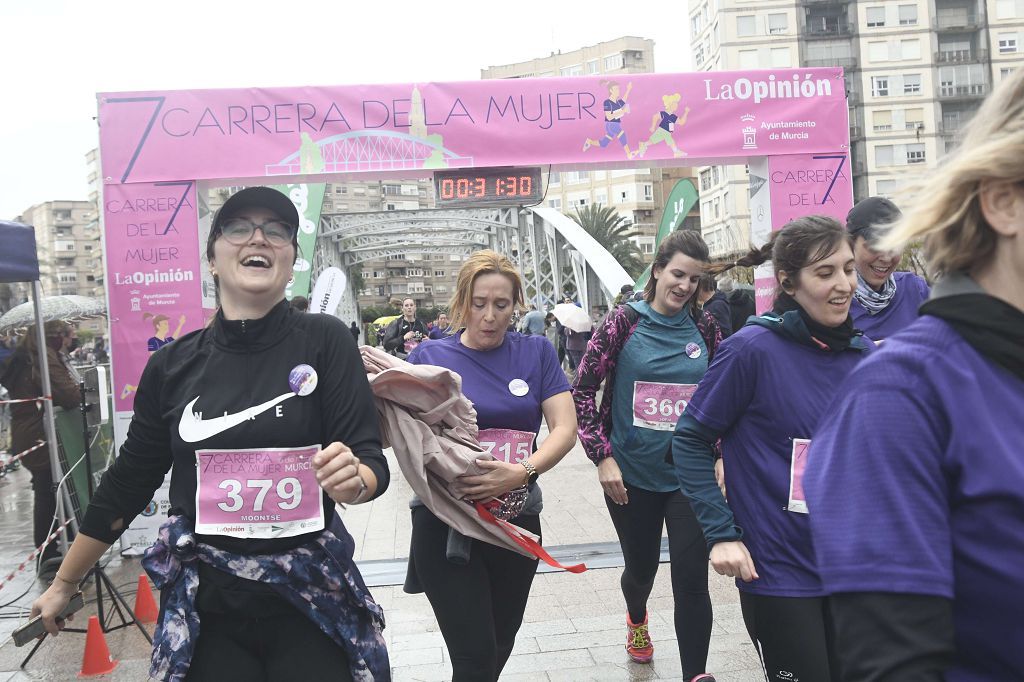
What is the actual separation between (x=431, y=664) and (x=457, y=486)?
1.92 metres

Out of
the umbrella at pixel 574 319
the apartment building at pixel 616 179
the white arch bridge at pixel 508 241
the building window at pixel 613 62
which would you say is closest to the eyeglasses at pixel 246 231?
the umbrella at pixel 574 319

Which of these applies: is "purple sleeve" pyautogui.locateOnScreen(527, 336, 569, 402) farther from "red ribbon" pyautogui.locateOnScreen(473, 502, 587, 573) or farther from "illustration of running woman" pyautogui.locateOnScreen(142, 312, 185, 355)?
"illustration of running woman" pyautogui.locateOnScreen(142, 312, 185, 355)

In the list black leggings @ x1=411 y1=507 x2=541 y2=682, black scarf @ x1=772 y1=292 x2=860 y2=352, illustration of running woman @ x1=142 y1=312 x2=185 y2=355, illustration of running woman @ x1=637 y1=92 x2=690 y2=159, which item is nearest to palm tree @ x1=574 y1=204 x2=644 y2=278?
illustration of running woman @ x1=637 y1=92 x2=690 y2=159

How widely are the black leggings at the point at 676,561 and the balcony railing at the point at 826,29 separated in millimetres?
72463

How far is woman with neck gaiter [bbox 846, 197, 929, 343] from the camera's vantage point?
3.64 meters

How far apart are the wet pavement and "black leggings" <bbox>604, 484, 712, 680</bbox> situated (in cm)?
39

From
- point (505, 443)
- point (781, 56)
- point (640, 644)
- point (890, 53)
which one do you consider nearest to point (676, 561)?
point (640, 644)

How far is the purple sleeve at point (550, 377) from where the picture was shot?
12.4 feet

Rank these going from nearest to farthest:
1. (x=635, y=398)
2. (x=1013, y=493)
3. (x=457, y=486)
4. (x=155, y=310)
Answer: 1. (x=1013, y=493)
2. (x=457, y=486)
3. (x=635, y=398)
4. (x=155, y=310)

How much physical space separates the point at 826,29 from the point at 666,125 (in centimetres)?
6960

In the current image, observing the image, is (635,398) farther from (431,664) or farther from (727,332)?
(727,332)

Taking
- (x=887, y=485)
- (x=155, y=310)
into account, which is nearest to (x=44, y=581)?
(x=155, y=310)

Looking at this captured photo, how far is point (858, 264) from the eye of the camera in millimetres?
3701

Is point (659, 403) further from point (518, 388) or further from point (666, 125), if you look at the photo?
point (666, 125)
